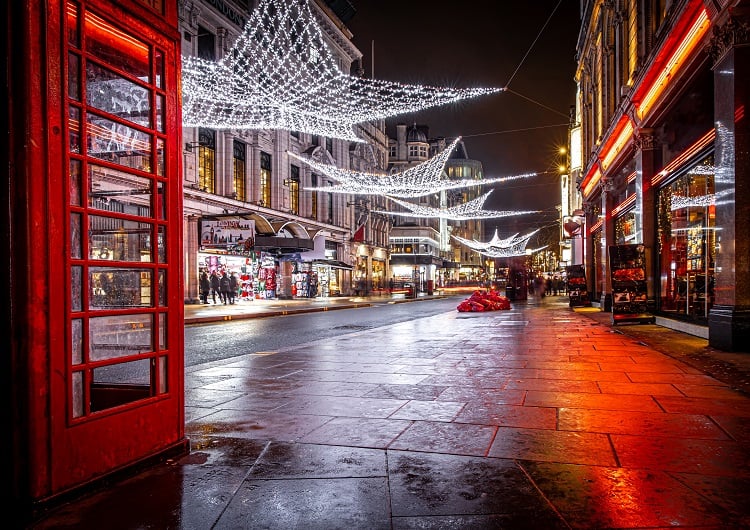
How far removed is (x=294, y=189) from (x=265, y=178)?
4.20 metres

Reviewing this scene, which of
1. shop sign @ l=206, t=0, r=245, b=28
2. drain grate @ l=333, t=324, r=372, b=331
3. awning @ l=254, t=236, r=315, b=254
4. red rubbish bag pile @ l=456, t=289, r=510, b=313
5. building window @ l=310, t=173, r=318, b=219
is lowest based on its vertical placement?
drain grate @ l=333, t=324, r=372, b=331

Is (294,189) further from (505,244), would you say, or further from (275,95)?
(505,244)

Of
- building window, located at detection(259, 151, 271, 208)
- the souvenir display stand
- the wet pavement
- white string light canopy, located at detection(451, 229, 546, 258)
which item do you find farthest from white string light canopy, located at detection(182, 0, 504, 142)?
white string light canopy, located at detection(451, 229, 546, 258)

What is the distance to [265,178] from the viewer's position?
3756 cm

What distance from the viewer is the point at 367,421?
5.07 meters

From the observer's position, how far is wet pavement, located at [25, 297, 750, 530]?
→ 308 centimetres

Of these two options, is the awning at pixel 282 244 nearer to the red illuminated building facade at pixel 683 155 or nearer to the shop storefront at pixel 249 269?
the shop storefront at pixel 249 269

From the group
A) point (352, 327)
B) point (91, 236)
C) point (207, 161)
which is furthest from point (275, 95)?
point (91, 236)

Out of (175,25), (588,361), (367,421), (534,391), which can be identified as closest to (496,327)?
(588,361)

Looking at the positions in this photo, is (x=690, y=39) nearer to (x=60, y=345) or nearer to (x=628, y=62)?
(x=628, y=62)

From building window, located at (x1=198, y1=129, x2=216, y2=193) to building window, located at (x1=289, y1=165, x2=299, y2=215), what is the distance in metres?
9.22

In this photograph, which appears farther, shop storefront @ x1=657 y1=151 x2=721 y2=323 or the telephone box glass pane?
shop storefront @ x1=657 y1=151 x2=721 y2=323

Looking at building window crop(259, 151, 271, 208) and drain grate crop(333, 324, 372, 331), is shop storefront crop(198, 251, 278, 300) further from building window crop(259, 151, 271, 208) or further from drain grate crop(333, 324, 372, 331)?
drain grate crop(333, 324, 372, 331)

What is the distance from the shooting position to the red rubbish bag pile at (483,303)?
2288 centimetres
